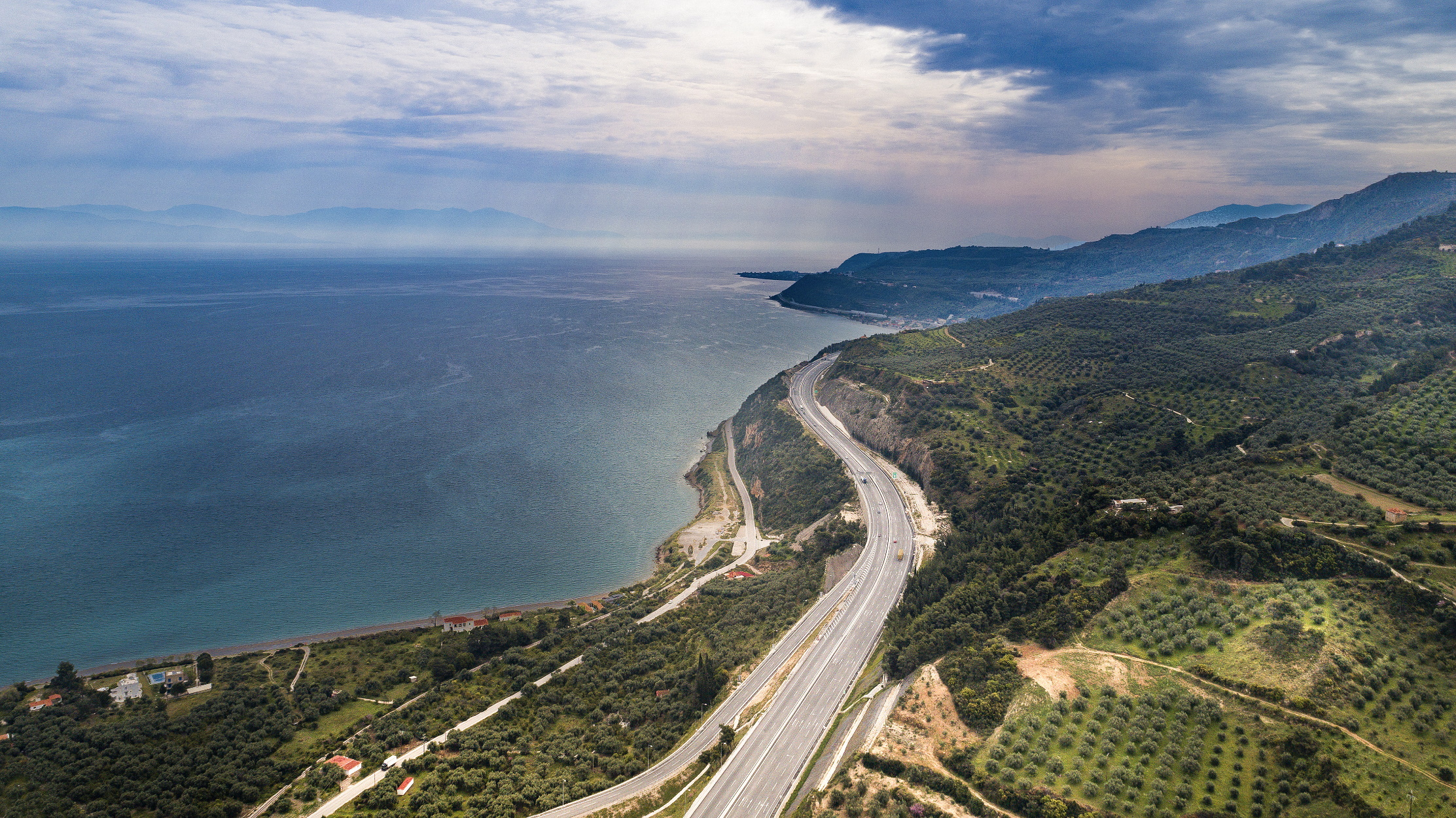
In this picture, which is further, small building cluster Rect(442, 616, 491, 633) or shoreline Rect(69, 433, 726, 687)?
small building cluster Rect(442, 616, 491, 633)

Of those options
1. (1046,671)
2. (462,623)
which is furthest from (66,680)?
(1046,671)

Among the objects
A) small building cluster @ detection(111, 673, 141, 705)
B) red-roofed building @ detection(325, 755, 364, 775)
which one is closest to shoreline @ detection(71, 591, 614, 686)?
small building cluster @ detection(111, 673, 141, 705)

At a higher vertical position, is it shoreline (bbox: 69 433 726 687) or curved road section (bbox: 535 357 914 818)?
curved road section (bbox: 535 357 914 818)

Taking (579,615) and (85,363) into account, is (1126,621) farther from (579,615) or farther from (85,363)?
(85,363)

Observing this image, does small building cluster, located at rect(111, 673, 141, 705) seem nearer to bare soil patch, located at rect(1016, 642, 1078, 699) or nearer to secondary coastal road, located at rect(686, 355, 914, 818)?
secondary coastal road, located at rect(686, 355, 914, 818)

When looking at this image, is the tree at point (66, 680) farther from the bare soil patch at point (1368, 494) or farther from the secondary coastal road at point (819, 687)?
the bare soil patch at point (1368, 494)

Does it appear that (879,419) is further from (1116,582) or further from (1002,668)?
(1002,668)

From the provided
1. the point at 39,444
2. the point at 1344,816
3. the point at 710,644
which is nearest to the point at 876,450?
the point at 710,644

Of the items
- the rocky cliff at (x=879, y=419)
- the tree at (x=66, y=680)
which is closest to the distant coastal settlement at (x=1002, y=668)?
the tree at (x=66, y=680)
